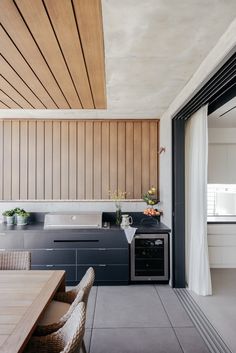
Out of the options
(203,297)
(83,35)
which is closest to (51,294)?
(83,35)

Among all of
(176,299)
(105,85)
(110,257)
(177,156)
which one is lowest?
(176,299)

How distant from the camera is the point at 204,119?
3.14m

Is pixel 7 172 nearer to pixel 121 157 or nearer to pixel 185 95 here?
pixel 121 157

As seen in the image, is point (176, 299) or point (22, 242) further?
point (22, 242)

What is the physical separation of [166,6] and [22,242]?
3166 millimetres

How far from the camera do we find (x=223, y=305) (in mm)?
2969

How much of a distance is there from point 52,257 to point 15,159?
5.58 ft

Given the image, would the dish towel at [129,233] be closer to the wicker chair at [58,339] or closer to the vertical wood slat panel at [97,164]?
the vertical wood slat panel at [97,164]

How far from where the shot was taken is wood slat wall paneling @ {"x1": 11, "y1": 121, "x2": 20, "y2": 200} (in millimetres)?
4156

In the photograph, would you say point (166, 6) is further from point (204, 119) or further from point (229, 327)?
point (229, 327)

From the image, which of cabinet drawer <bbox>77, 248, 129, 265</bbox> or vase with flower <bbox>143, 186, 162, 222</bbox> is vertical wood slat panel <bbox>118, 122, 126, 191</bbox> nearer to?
vase with flower <bbox>143, 186, 162, 222</bbox>

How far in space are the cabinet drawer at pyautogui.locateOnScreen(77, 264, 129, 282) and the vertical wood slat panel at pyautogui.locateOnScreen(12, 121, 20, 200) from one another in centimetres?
162

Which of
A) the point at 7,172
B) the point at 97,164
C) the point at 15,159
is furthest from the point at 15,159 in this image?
the point at 97,164

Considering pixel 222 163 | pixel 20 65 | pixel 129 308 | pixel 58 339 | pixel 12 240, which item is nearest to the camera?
pixel 58 339
